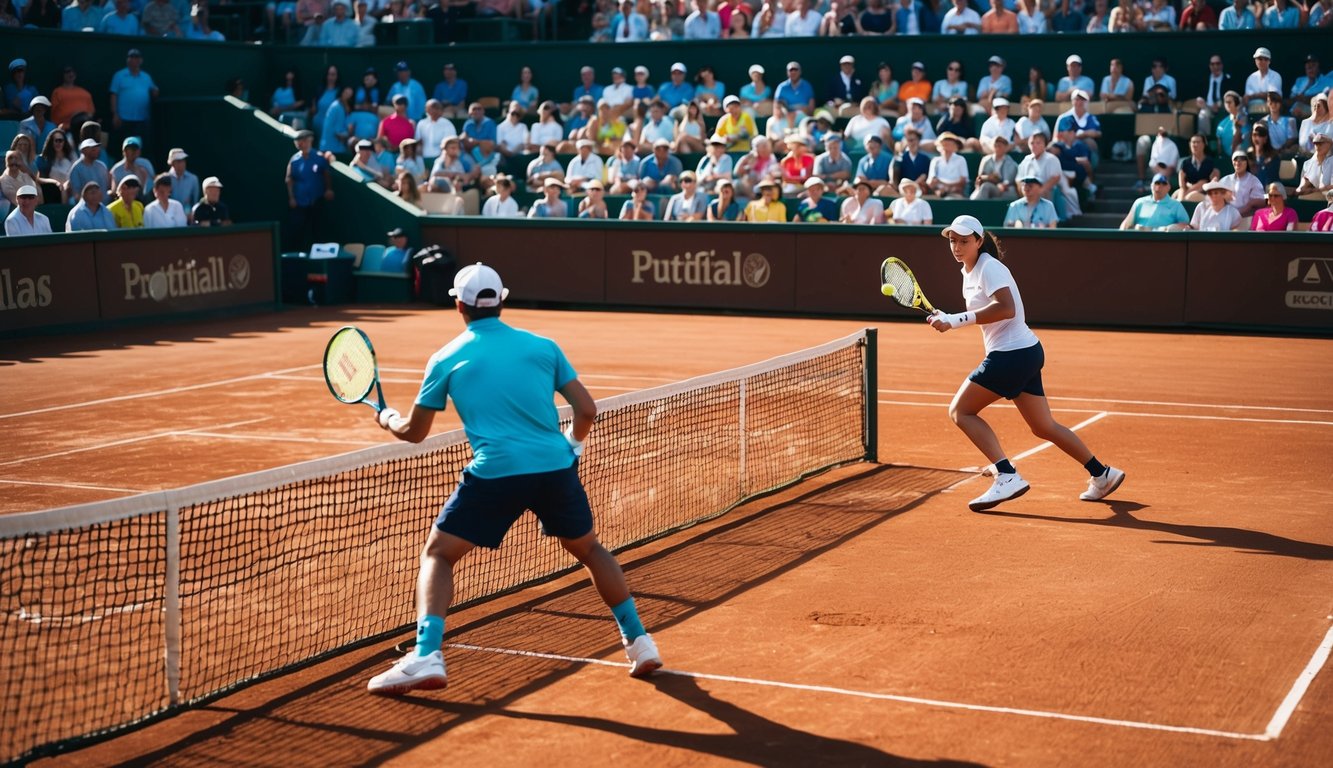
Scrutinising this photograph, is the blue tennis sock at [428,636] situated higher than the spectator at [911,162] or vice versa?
the spectator at [911,162]

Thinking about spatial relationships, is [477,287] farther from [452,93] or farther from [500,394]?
[452,93]

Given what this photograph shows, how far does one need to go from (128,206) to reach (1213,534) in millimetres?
16430

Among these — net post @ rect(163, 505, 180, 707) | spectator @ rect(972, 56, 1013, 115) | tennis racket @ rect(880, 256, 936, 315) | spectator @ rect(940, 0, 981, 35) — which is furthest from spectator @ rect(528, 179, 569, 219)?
net post @ rect(163, 505, 180, 707)

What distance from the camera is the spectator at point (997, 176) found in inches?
853

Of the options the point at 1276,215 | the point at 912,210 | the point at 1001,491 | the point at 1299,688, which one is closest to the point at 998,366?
the point at 1001,491

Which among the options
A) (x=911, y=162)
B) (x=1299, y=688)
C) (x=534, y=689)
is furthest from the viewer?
(x=911, y=162)

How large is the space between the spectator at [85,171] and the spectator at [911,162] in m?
11.0

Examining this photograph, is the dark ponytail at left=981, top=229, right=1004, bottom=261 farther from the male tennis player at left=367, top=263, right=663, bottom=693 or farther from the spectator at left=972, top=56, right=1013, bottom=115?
the spectator at left=972, top=56, right=1013, bottom=115

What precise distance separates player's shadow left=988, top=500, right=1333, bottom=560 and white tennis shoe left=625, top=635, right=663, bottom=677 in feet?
12.4

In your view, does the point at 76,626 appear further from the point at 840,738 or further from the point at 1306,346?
the point at 1306,346

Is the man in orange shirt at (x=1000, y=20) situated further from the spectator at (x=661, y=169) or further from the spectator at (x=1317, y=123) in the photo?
the spectator at (x=1317, y=123)

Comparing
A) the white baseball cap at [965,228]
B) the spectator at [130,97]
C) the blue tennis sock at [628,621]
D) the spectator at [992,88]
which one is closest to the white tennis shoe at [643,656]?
the blue tennis sock at [628,621]

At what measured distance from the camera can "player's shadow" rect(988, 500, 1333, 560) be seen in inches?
341

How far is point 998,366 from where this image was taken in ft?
31.8
